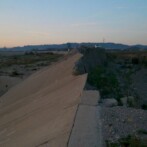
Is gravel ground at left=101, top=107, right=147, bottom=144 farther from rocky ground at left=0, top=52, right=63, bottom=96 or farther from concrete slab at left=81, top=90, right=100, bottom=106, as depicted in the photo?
rocky ground at left=0, top=52, right=63, bottom=96

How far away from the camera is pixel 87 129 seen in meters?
8.06

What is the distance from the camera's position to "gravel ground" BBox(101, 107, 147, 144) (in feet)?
25.9

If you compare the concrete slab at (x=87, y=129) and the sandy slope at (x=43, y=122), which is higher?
the concrete slab at (x=87, y=129)

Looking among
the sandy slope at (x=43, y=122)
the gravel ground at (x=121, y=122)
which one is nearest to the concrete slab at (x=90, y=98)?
the sandy slope at (x=43, y=122)

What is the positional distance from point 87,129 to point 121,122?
0.88 metres

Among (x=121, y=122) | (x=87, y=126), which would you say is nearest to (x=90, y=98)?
(x=121, y=122)

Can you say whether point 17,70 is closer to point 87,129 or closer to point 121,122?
point 121,122

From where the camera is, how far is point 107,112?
9.26 meters

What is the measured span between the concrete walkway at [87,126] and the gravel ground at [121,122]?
15cm

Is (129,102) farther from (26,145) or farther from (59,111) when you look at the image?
(26,145)

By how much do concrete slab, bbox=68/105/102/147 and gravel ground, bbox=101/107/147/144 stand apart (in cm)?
15

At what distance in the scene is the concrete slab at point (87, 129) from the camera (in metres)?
7.29

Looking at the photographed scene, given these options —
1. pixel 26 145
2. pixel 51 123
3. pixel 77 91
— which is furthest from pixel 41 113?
pixel 26 145

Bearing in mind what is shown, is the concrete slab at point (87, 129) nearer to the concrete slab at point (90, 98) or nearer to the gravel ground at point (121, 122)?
the gravel ground at point (121, 122)
